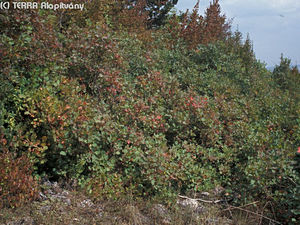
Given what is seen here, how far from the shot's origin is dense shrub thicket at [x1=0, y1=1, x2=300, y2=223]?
3.72 meters

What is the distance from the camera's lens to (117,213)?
3.64 metres

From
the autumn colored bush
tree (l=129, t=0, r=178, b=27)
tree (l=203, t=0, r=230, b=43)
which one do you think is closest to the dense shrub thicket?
the autumn colored bush

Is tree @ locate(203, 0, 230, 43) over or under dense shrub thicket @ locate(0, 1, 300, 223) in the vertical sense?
over

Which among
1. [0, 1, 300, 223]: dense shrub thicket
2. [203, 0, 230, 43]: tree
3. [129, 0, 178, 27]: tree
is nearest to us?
[0, 1, 300, 223]: dense shrub thicket

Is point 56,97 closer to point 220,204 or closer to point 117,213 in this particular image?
point 117,213

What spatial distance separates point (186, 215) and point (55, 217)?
1476 mm

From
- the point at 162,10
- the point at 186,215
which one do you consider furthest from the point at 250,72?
the point at 162,10

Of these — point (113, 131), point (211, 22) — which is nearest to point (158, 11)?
point (211, 22)

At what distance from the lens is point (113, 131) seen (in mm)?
4117

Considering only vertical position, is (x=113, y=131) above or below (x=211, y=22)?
below

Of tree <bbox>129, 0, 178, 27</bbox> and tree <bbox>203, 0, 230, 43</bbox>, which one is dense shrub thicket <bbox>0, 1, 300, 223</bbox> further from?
tree <bbox>129, 0, 178, 27</bbox>

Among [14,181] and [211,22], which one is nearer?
[14,181]

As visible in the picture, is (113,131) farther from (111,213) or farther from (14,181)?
(14,181)

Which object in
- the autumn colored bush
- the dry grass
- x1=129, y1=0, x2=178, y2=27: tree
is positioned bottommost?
the dry grass
